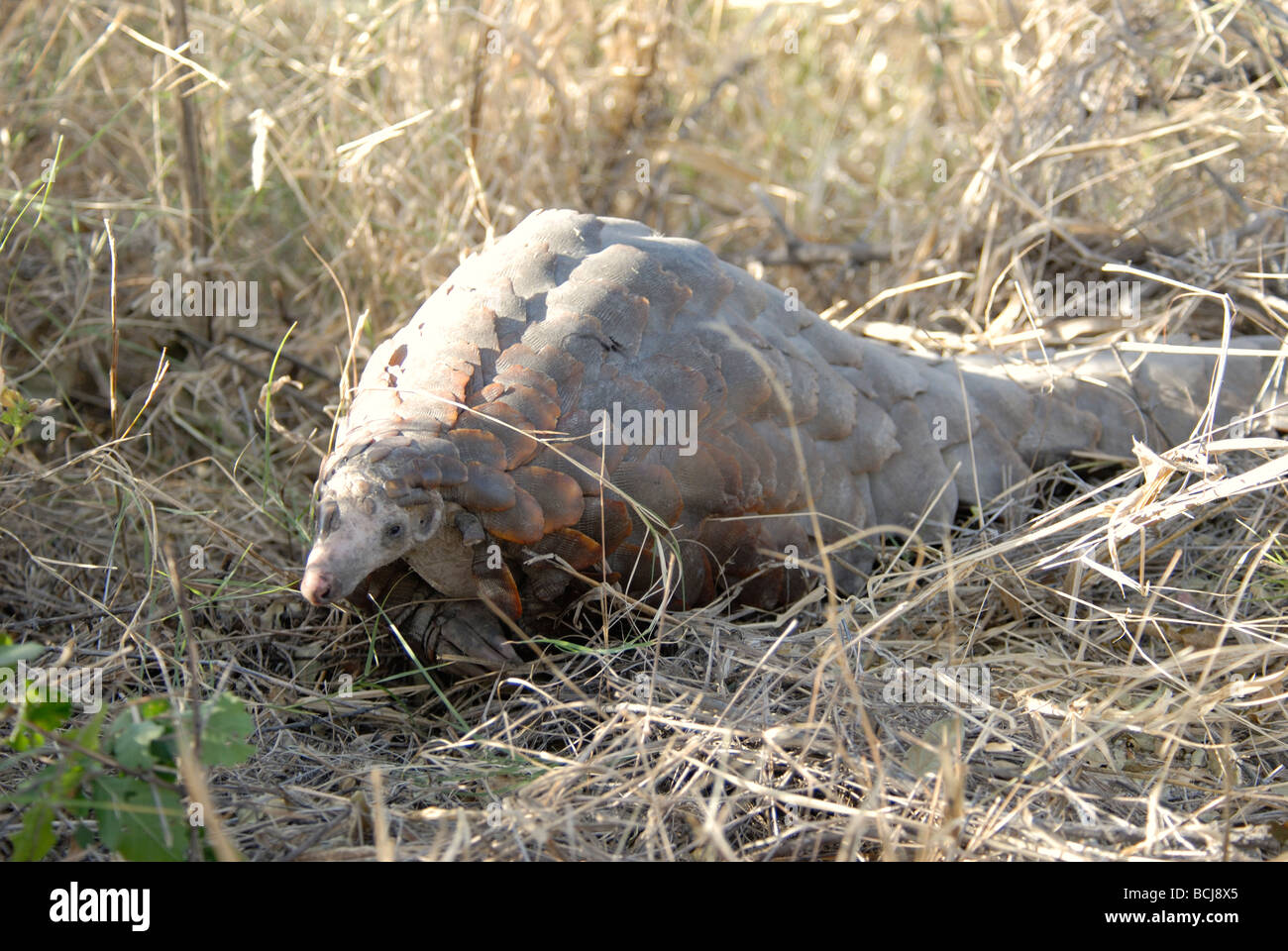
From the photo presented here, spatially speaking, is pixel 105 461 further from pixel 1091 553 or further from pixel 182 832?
pixel 1091 553

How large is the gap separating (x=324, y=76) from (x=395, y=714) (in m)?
2.06

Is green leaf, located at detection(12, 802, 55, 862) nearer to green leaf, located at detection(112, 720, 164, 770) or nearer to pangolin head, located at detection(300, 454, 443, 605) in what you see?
green leaf, located at detection(112, 720, 164, 770)

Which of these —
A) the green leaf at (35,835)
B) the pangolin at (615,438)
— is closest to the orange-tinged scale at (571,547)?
the pangolin at (615,438)

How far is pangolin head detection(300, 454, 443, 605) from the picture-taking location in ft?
5.28

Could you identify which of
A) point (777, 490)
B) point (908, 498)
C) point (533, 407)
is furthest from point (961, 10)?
point (533, 407)

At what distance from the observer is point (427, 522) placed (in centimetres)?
167

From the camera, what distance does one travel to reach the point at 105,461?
2105 millimetres

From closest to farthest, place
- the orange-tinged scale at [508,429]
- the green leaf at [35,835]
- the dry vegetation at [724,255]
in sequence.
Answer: the green leaf at [35,835] < the dry vegetation at [724,255] < the orange-tinged scale at [508,429]

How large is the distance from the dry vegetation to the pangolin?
154mm

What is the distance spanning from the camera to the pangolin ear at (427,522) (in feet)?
5.45

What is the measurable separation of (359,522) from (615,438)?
455 millimetres

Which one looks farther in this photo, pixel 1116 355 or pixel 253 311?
pixel 253 311

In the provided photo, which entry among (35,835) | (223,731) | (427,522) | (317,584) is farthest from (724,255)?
(35,835)

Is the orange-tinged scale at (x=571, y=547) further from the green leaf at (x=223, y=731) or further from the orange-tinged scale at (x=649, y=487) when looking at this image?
the green leaf at (x=223, y=731)
